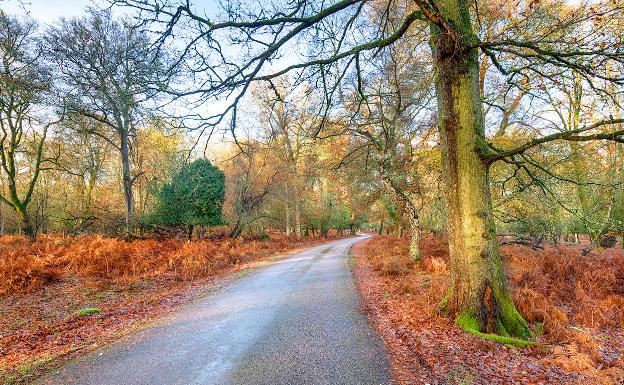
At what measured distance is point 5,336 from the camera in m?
5.38

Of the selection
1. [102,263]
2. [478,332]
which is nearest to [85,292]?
[102,263]

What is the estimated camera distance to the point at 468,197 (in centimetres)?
505

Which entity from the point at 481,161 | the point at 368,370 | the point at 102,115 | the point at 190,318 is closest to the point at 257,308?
the point at 190,318

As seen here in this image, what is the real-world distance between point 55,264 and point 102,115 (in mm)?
8617

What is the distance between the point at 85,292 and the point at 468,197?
9.22 m

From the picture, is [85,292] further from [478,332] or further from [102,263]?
[478,332]

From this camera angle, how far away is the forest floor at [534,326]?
3.92 meters

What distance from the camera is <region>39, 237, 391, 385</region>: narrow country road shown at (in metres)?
4.05

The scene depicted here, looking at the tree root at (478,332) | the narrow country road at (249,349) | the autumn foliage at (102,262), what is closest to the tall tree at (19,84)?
the autumn foliage at (102,262)

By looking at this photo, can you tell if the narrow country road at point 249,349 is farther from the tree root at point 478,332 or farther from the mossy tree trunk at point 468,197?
the mossy tree trunk at point 468,197

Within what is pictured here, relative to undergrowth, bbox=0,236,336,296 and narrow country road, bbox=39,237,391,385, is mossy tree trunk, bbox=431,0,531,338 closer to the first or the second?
narrow country road, bbox=39,237,391,385

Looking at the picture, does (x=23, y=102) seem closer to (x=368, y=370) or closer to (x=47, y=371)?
(x=47, y=371)

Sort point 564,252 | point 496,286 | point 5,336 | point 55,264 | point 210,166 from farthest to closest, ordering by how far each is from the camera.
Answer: point 210,166
point 564,252
point 55,264
point 5,336
point 496,286

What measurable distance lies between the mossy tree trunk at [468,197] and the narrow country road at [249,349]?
1.72 metres
